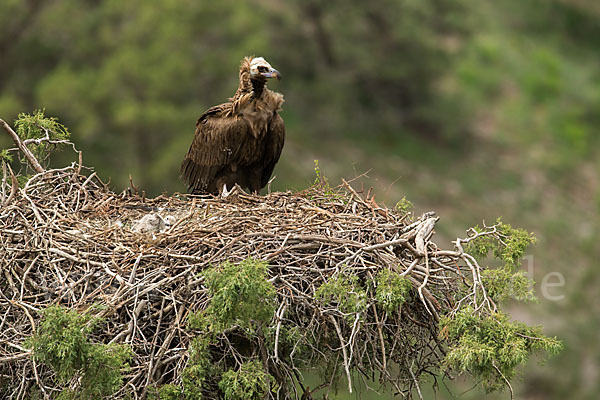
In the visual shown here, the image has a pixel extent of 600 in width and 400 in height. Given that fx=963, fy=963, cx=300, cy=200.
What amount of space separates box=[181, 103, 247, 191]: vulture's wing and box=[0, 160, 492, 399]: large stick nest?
1473mm

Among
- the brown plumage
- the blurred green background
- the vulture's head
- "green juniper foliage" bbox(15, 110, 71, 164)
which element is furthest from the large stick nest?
the blurred green background

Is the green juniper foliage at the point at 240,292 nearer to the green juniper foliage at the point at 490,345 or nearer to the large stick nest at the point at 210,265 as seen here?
the large stick nest at the point at 210,265

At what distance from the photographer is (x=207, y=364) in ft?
20.7

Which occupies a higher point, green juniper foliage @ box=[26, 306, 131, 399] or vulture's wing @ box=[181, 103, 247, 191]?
vulture's wing @ box=[181, 103, 247, 191]

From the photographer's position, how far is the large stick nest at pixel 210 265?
6.45m

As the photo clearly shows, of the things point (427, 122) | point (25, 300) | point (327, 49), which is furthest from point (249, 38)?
point (25, 300)

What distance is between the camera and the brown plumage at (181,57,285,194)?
28.6 feet

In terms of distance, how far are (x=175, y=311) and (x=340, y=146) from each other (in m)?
21.0

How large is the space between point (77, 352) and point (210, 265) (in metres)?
1.01

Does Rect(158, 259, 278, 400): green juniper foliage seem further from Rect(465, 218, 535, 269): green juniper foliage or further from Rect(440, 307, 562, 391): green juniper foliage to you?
Rect(465, 218, 535, 269): green juniper foliage

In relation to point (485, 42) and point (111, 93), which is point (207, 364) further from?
point (485, 42)

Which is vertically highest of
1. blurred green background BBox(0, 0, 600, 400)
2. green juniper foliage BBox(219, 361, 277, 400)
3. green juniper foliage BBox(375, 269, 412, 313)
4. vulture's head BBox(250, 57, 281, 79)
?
blurred green background BBox(0, 0, 600, 400)

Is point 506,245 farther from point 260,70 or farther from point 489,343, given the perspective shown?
point 260,70

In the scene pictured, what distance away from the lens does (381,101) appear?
27953 millimetres
